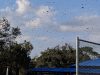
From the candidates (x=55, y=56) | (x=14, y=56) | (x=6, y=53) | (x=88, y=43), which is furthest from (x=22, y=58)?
(x=88, y=43)

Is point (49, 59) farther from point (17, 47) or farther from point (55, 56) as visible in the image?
point (17, 47)

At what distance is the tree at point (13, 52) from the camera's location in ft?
179

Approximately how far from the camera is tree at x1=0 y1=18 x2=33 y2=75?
2151 inches

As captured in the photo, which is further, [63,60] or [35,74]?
[63,60]

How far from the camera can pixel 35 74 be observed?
5384 centimetres

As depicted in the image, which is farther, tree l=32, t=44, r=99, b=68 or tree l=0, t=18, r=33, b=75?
tree l=32, t=44, r=99, b=68

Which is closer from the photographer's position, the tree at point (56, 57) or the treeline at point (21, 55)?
the treeline at point (21, 55)

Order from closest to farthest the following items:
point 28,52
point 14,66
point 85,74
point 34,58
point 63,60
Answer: point 85,74 → point 14,66 → point 28,52 → point 63,60 → point 34,58

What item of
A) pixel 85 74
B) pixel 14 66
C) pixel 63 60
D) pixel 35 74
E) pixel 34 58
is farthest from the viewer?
pixel 34 58

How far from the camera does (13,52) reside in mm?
60562

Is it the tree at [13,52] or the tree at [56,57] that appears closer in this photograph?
the tree at [13,52]

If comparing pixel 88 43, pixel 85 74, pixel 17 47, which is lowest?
pixel 85 74

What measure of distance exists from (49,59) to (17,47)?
12524 millimetres

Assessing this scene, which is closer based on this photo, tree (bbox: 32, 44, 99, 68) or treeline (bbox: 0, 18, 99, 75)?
treeline (bbox: 0, 18, 99, 75)
